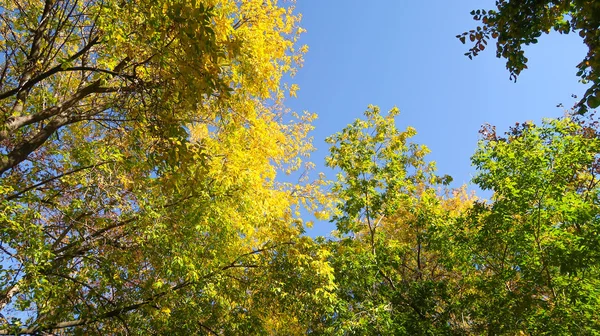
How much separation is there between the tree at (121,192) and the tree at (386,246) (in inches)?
43.5

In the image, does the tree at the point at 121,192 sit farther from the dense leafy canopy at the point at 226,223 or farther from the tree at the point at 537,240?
the tree at the point at 537,240

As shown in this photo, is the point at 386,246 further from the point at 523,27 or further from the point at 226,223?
the point at 523,27

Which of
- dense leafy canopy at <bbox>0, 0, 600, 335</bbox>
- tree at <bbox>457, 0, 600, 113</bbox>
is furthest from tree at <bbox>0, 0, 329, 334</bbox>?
tree at <bbox>457, 0, 600, 113</bbox>

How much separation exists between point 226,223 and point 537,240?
438 cm

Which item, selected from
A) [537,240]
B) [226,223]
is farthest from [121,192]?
[537,240]

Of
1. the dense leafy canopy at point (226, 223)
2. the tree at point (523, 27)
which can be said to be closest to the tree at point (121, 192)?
the dense leafy canopy at point (226, 223)

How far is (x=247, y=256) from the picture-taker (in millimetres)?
5875

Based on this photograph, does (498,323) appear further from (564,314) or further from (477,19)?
(477,19)

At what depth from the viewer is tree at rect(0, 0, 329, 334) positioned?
3.81m

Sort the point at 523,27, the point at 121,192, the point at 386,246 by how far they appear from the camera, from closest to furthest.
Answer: the point at 523,27 → the point at 121,192 → the point at 386,246

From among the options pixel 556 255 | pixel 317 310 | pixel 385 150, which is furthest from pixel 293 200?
pixel 556 255

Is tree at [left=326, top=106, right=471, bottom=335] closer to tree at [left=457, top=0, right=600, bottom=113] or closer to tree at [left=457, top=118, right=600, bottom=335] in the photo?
tree at [left=457, top=118, right=600, bottom=335]

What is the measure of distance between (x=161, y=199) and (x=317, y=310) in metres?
2.76

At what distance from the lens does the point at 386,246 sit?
7.46m
